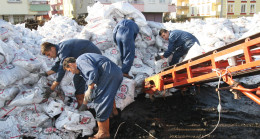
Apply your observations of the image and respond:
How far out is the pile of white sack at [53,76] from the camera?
2.74 meters

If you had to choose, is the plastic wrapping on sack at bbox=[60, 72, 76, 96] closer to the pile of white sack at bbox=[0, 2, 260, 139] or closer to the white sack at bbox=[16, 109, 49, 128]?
the pile of white sack at bbox=[0, 2, 260, 139]

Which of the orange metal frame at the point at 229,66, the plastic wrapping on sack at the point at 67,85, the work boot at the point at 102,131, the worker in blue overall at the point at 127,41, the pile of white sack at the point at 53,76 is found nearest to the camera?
the orange metal frame at the point at 229,66

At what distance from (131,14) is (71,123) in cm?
335

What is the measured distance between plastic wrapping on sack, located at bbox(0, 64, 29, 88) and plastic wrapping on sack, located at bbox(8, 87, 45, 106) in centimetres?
22

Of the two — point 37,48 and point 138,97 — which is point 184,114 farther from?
point 37,48

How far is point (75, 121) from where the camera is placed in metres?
2.73

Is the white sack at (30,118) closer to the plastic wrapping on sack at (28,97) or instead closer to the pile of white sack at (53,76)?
the pile of white sack at (53,76)

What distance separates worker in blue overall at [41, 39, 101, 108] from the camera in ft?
9.68

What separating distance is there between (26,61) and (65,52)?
0.63 metres

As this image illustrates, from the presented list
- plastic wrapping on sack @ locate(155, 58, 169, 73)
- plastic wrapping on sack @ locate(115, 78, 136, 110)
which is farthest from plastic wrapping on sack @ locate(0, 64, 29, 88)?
plastic wrapping on sack @ locate(155, 58, 169, 73)

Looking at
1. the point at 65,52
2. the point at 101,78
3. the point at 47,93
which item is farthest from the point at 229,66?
the point at 47,93

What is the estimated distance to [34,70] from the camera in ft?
10.7

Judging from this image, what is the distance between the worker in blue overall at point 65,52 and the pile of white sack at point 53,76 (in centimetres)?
27

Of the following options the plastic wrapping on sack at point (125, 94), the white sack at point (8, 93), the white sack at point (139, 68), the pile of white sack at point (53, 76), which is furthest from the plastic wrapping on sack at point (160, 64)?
the white sack at point (8, 93)
